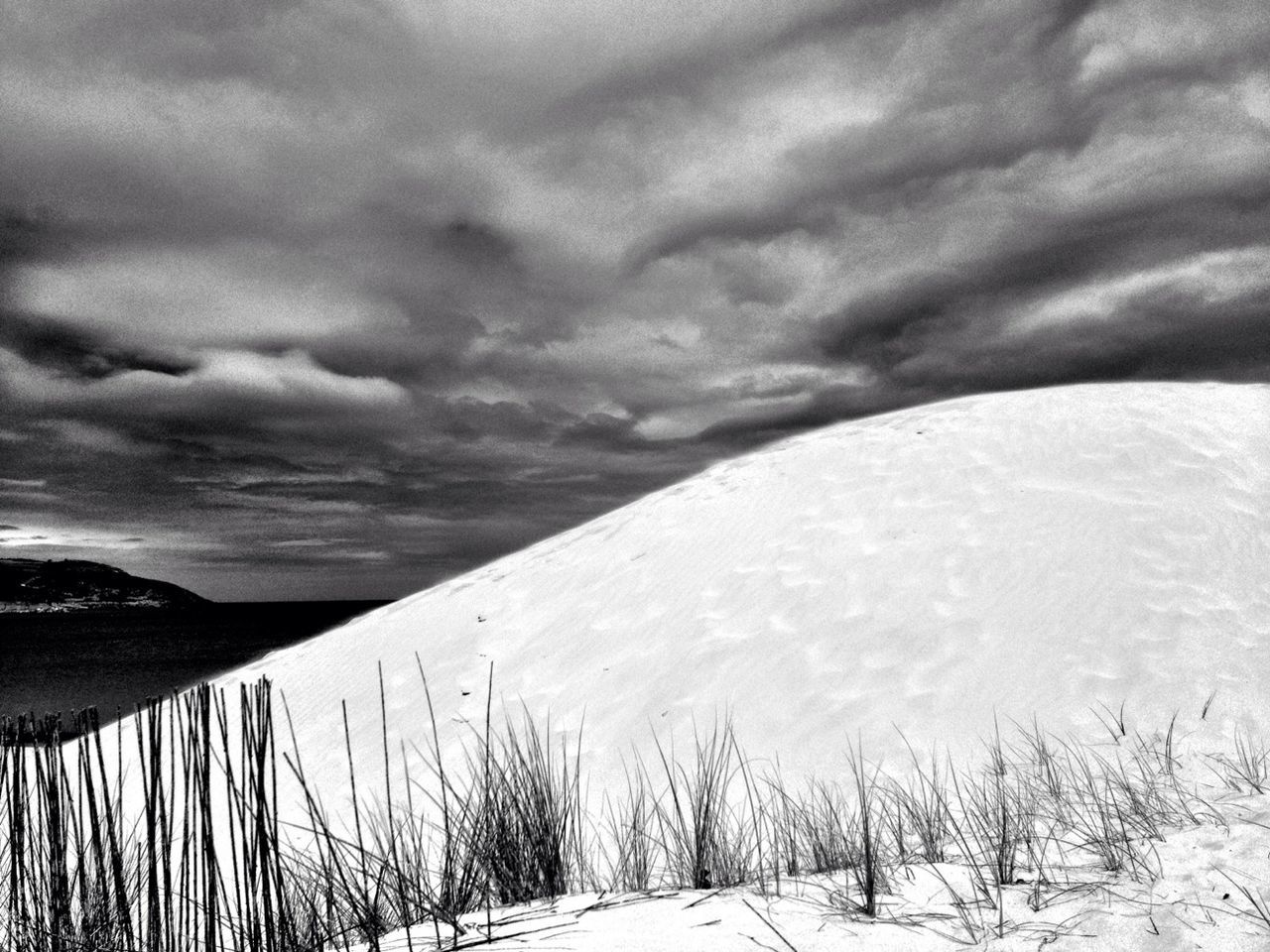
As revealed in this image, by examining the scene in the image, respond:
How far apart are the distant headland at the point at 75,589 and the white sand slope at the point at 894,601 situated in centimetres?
19567

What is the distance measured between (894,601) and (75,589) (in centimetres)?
21010

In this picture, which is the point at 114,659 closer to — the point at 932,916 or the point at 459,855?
the point at 459,855

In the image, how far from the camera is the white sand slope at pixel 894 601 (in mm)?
4793

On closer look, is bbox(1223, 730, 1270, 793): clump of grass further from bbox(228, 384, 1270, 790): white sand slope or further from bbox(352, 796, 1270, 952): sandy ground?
bbox(352, 796, 1270, 952): sandy ground

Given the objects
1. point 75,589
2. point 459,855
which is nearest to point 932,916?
point 459,855

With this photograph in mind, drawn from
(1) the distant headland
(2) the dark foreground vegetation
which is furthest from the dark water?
(1) the distant headland

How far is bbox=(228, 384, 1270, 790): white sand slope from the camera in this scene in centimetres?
479

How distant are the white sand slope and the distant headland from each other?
19567 centimetres

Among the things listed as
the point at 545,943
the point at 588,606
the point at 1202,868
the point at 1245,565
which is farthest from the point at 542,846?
the point at 1245,565

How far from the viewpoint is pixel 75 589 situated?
17012 cm

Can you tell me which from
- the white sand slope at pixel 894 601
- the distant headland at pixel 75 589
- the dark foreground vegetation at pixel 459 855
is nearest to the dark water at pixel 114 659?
the white sand slope at pixel 894 601

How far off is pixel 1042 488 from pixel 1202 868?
516cm

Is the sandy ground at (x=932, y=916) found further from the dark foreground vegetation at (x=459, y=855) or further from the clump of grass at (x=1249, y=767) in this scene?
the clump of grass at (x=1249, y=767)

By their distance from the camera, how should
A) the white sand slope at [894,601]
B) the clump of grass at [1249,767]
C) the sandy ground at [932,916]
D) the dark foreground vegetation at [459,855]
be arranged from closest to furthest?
the sandy ground at [932,916]
the dark foreground vegetation at [459,855]
the clump of grass at [1249,767]
the white sand slope at [894,601]
